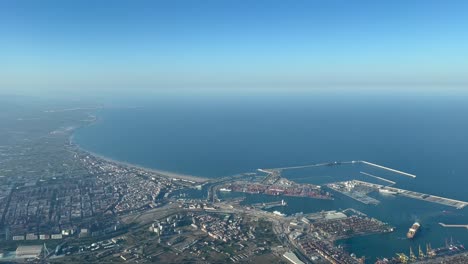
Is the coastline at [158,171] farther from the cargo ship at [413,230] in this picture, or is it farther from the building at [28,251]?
the cargo ship at [413,230]

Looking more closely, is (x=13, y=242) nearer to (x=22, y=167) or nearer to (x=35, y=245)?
(x=35, y=245)

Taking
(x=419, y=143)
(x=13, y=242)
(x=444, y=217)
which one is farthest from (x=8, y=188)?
(x=419, y=143)

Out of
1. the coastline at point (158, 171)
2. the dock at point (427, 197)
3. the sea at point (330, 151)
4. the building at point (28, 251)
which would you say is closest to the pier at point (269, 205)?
Answer: the sea at point (330, 151)

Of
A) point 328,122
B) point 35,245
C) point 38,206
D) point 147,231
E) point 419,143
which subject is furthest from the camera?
point 328,122

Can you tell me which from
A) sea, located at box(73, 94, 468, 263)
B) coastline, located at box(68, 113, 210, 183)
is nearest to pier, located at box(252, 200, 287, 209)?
sea, located at box(73, 94, 468, 263)

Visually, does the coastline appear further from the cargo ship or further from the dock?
the cargo ship
